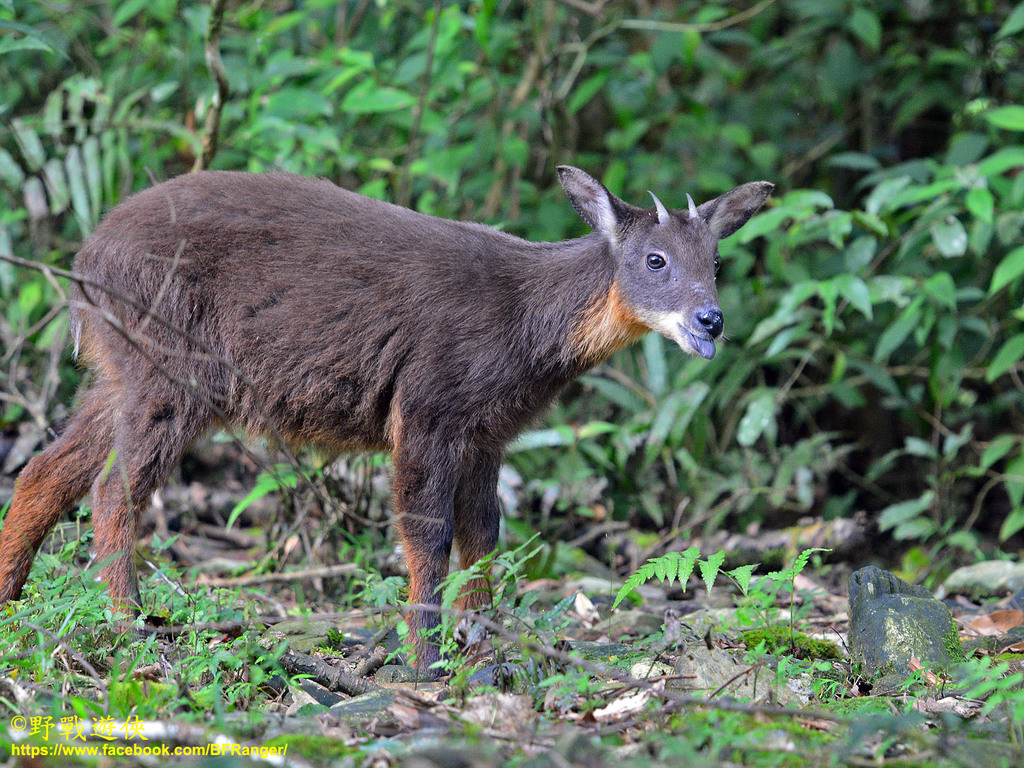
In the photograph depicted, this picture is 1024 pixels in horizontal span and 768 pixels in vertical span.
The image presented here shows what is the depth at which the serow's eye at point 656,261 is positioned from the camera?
17.5 feet

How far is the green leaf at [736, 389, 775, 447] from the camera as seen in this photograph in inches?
298

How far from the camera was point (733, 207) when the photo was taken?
19.1ft

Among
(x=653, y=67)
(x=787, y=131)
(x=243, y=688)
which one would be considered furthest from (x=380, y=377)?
(x=787, y=131)

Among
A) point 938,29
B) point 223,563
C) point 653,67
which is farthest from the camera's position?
point 938,29

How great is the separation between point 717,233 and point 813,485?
377 cm

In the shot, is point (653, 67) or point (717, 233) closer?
point (717, 233)

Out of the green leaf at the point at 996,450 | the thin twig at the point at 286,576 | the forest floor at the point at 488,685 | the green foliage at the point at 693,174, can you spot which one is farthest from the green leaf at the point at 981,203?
the thin twig at the point at 286,576

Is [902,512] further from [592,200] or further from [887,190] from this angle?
[592,200]

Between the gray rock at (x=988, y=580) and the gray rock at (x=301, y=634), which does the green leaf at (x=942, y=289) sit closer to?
the gray rock at (x=988, y=580)

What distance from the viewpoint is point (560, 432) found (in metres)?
7.34

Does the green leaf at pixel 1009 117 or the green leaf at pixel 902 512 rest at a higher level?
the green leaf at pixel 1009 117

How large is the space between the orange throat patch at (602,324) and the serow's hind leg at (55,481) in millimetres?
2484

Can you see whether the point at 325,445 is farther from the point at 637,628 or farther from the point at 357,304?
the point at 637,628

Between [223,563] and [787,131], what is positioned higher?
[787,131]
